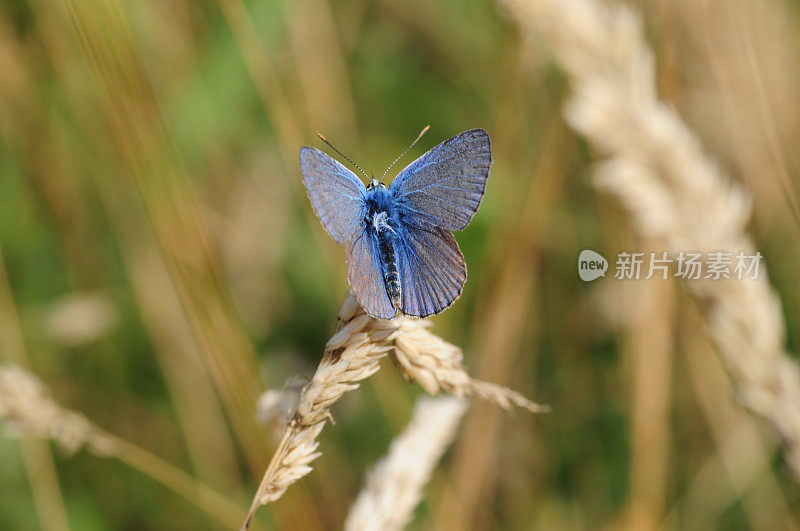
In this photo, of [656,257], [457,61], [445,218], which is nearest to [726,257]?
[445,218]

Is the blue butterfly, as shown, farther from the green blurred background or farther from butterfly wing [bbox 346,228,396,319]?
the green blurred background

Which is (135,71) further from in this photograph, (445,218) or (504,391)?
(504,391)

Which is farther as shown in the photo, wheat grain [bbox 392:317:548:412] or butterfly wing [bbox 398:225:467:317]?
butterfly wing [bbox 398:225:467:317]

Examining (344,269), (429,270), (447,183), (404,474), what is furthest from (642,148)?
(344,269)

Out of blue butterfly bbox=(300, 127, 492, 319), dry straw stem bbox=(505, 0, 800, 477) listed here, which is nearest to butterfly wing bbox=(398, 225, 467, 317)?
blue butterfly bbox=(300, 127, 492, 319)

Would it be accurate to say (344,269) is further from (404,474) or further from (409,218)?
(404,474)
